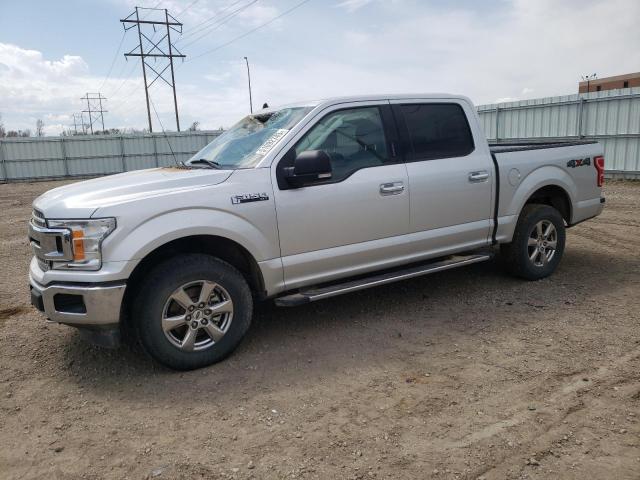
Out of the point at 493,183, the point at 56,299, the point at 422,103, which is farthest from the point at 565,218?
the point at 56,299

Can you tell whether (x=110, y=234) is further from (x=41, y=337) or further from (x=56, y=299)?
(x=41, y=337)

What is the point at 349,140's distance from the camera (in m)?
4.43

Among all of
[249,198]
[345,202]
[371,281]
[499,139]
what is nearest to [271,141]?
[249,198]

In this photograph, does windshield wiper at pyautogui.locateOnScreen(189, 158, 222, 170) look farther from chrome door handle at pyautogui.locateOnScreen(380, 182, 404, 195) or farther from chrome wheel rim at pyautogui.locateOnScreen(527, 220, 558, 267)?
chrome wheel rim at pyautogui.locateOnScreen(527, 220, 558, 267)

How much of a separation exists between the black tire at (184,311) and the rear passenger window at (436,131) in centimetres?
197

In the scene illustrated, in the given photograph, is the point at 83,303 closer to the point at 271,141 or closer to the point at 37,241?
the point at 37,241

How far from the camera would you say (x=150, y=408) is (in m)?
3.39

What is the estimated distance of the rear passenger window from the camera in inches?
188

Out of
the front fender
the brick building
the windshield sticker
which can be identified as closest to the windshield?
the windshield sticker

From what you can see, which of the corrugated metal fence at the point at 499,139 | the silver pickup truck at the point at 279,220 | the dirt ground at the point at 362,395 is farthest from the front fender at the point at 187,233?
the corrugated metal fence at the point at 499,139

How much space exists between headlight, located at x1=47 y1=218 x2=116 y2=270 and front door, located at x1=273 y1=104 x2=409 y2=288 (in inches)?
48.2

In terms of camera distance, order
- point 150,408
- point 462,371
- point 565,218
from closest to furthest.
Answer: point 150,408 → point 462,371 → point 565,218

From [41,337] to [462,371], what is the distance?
3.57m

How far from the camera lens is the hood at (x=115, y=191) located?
354 centimetres
